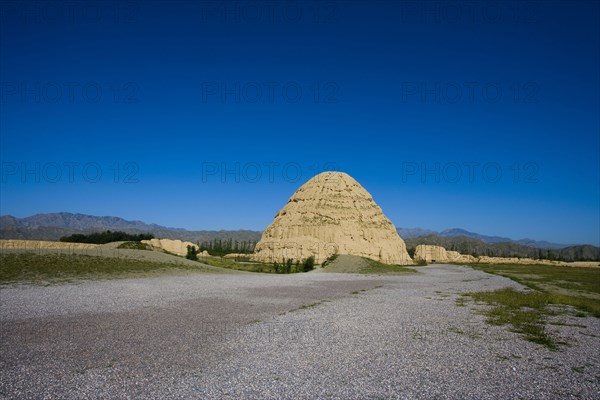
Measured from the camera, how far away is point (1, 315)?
14.0m

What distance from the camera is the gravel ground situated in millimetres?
7328

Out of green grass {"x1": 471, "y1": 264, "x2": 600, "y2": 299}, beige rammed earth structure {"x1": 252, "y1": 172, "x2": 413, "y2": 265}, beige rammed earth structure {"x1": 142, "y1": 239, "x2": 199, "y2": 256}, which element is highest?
beige rammed earth structure {"x1": 252, "y1": 172, "x2": 413, "y2": 265}

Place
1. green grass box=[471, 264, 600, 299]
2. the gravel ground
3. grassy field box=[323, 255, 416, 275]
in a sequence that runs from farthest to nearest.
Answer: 1. grassy field box=[323, 255, 416, 275]
2. green grass box=[471, 264, 600, 299]
3. the gravel ground

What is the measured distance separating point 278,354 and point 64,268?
25140 millimetres

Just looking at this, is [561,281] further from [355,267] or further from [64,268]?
[64,268]

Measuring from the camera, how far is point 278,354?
956cm

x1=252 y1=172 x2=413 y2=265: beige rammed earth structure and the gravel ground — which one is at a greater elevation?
x1=252 y1=172 x2=413 y2=265: beige rammed earth structure

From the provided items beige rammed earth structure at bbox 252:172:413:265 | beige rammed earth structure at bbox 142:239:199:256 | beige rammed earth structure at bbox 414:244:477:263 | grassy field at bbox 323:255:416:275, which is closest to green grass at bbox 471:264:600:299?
grassy field at bbox 323:255:416:275

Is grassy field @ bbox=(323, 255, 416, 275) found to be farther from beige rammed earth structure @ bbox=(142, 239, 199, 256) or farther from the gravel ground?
beige rammed earth structure @ bbox=(142, 239, 199, 256)

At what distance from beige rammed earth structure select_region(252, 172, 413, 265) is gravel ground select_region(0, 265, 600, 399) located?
167 ft

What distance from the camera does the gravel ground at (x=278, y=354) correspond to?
733cm

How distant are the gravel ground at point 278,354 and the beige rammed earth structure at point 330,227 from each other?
167 feet

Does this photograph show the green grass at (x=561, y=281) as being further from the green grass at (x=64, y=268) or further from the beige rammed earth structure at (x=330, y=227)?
the green grass at (x=64, y=268)

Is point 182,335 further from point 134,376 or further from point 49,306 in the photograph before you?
point 49,306
